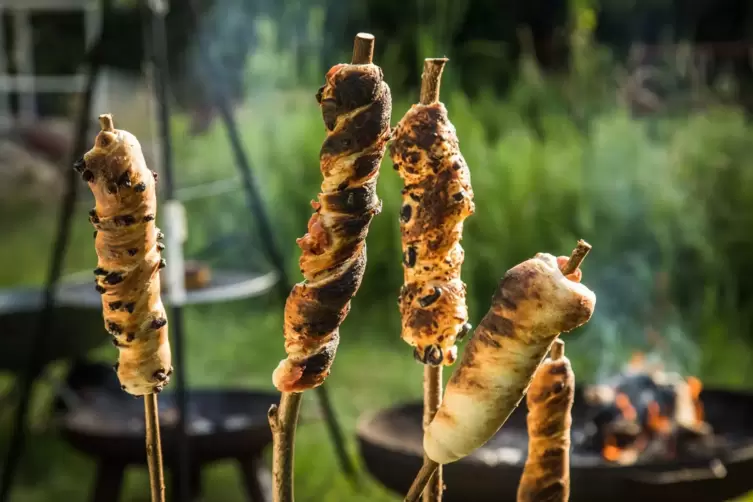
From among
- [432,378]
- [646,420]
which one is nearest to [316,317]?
[432,378]

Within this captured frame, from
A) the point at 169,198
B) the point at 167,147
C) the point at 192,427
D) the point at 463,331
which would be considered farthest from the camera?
the point at 192,427

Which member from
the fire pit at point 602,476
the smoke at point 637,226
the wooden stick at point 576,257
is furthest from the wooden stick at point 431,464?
the smoke at point 637,226

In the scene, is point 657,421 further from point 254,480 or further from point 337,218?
point 337,218

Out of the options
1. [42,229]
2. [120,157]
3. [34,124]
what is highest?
[120,157]

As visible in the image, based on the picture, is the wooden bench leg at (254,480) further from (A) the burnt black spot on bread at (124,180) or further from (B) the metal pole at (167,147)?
(A) the burnt black spot on bread at (124,180)

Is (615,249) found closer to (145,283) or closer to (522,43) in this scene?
(522,43)

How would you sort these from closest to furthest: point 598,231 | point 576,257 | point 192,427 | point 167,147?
point 576,257 < point 167,147 < point 192,427 < point 598,231

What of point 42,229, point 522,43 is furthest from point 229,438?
point 42,229
